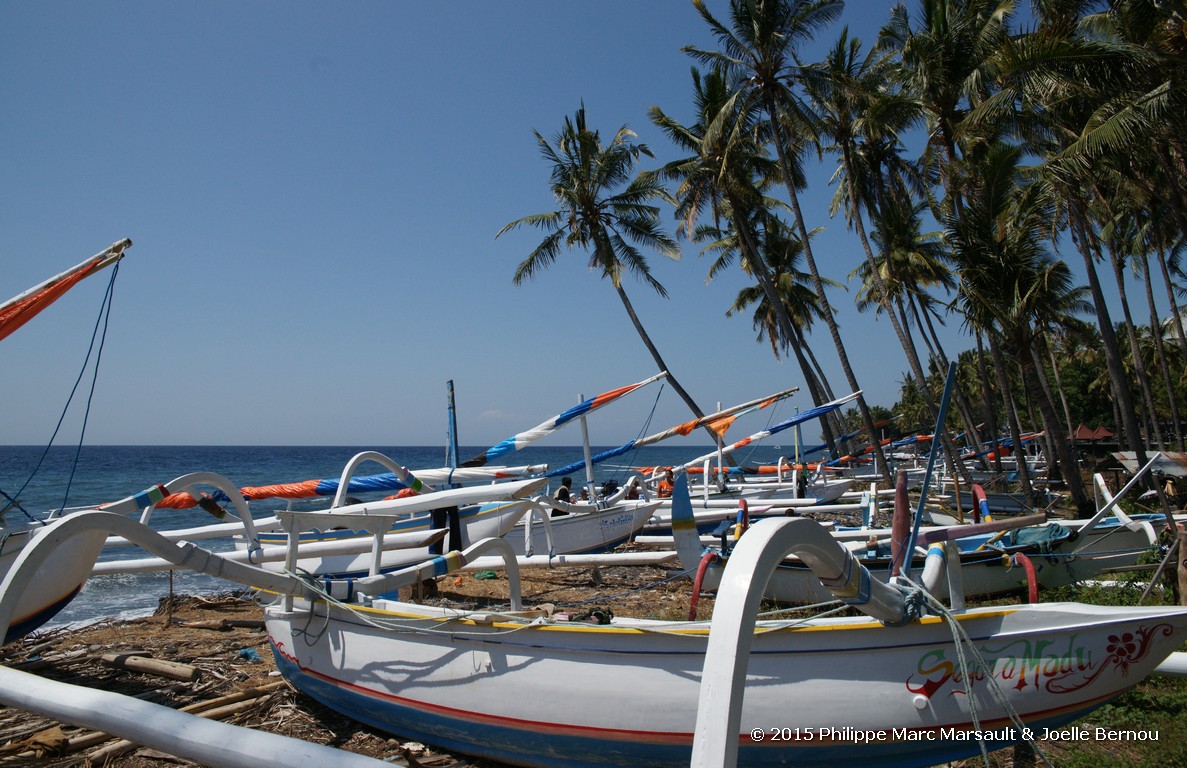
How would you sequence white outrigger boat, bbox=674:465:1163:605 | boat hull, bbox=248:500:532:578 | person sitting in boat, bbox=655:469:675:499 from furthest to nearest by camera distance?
1. person sitting in boat, bbox=655:469:675:499
2. boat hull, bbox=248:500:532:578
3. white outrigger boat, bbox=674:465:1163:605

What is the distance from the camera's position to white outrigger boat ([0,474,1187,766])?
146 inches

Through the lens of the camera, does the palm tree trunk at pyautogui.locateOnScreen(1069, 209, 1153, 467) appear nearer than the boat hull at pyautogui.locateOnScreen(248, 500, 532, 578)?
No

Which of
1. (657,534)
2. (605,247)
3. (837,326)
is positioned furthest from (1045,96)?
(605,247)

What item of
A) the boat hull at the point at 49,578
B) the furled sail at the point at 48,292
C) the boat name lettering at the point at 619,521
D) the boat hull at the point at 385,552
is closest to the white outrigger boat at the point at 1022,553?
the boat hull at the point at 385,552

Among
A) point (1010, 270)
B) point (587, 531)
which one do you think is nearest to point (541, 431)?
point (587, 531)

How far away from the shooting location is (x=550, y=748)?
14.4ft

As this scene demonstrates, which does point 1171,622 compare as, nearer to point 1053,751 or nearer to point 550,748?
point 1053,751

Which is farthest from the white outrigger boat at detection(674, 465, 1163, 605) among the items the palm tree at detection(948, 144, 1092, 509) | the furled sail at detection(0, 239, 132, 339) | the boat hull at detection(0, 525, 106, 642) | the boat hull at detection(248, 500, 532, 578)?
the palm tree at detection(948, 144, 1092, 509)

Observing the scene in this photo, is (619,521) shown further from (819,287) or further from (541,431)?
(819,287)

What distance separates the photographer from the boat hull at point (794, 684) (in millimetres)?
3756

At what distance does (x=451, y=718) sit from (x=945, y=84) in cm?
2106

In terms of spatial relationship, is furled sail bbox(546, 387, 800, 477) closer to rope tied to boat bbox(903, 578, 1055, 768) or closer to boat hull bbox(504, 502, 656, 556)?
boat hull bbox(504, 502, 656, 556)

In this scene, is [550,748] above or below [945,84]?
below

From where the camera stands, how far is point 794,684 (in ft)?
12.7
